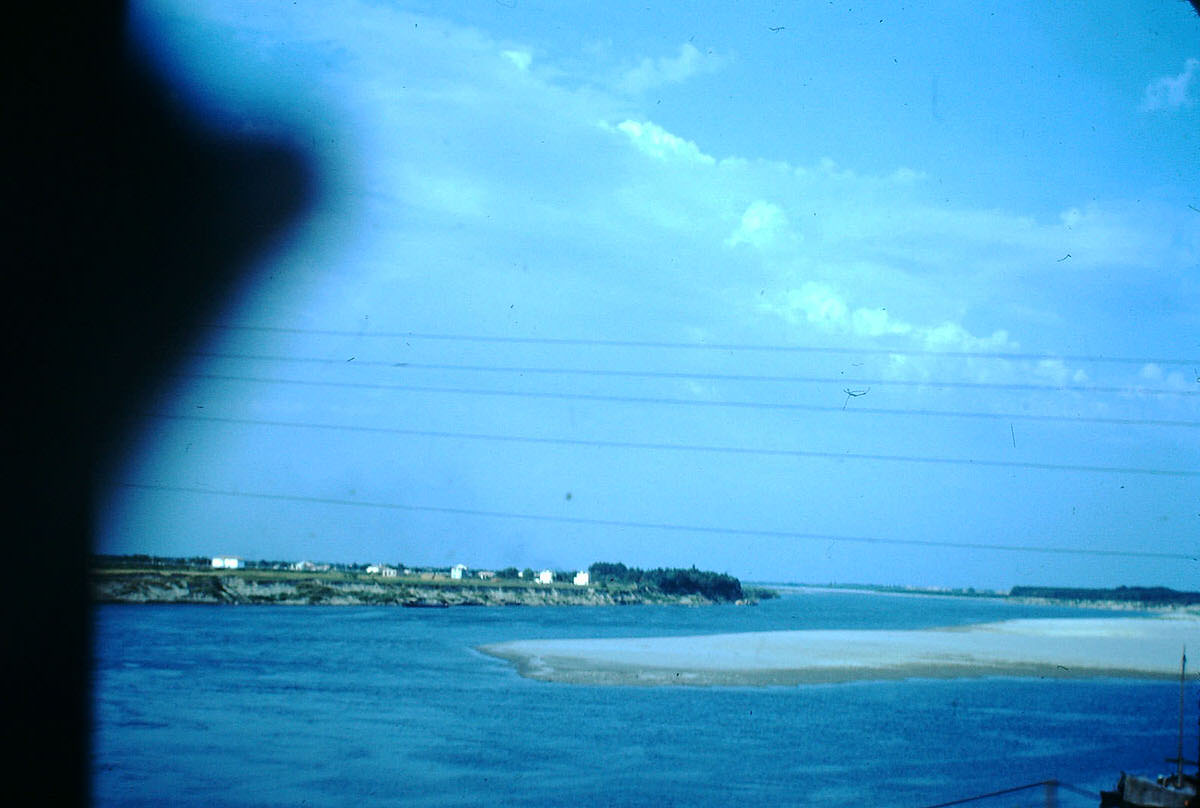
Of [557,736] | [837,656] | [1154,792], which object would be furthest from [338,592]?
[1154,792]

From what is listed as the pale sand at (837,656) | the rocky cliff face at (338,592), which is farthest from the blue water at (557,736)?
the rocky cliff face at (338,592)

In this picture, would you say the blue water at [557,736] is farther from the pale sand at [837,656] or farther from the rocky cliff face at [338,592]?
the rocky cliff face at [338,592]

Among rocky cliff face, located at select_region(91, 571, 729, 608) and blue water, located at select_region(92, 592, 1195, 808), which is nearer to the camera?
blue water, located at select_region(92, 592, 1195, 808)

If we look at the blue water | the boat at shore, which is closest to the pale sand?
the blue water

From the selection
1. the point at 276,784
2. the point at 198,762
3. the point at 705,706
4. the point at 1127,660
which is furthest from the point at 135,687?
the point at 1127,660

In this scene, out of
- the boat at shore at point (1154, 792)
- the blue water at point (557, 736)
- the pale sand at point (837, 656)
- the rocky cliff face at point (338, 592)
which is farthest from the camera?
the rocky cliff face at point (338, 592)

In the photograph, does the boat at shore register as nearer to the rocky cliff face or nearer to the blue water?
the blue water
